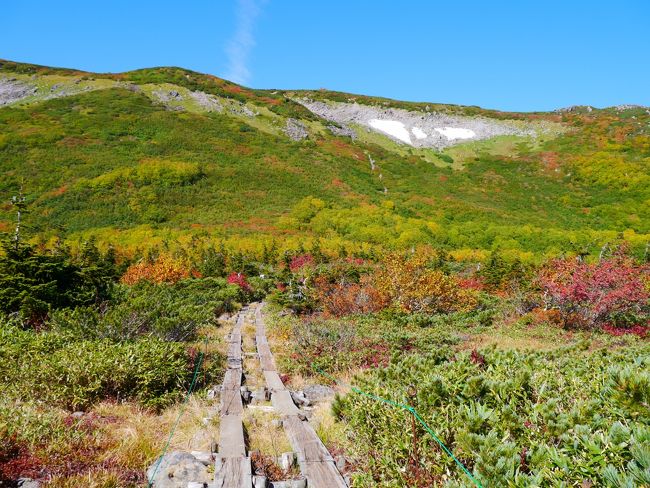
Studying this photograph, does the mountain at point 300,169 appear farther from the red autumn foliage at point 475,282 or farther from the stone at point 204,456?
the stone at point 204,456

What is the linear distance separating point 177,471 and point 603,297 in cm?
1483

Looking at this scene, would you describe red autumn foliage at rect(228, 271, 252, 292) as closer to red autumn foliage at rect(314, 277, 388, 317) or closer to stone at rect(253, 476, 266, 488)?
red autumn foliage at rect(314, 277, 388, 317)

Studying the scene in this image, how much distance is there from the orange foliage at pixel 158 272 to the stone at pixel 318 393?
17956 mm

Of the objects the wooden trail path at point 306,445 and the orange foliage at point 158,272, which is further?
the orange foliage at point 158,272

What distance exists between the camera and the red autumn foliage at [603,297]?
45.0ft

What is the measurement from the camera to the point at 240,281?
2652 cm

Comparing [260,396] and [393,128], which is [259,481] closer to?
[260,396]

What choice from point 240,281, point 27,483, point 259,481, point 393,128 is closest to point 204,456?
point 259,481

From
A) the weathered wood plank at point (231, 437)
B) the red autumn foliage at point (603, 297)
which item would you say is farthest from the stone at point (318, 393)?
the red autumn foliage at point (603, 297)

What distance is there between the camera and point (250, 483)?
12.1 feet

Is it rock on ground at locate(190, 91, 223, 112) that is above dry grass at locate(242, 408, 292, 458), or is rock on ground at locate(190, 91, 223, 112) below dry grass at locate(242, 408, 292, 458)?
above

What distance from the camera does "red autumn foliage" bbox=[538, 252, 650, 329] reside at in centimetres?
1373

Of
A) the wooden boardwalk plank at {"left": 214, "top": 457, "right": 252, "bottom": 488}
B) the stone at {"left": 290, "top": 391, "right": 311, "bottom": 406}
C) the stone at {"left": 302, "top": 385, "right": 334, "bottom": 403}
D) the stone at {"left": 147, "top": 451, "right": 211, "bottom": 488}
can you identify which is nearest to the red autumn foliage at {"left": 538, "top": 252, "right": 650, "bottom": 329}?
the stone at {"left": 302, "top": 385, "right": 334, "bottom": 403}

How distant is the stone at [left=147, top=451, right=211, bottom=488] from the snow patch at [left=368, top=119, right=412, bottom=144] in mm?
76172
